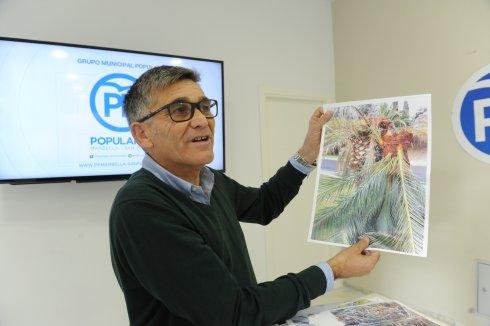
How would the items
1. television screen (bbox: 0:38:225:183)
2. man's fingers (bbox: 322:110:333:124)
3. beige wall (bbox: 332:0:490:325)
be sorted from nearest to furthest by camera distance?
man's fingers (bbox: 322:110:333:124), television screen (bbox: 0:38:225:183), beige wall (bbox: 332:0:490:325)

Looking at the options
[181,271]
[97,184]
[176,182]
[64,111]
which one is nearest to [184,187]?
[176,182]

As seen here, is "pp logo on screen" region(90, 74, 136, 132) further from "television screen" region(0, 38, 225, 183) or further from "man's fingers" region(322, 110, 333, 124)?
"man's fingers" region(322, 110, 333, 124)

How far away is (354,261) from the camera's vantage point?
100cm

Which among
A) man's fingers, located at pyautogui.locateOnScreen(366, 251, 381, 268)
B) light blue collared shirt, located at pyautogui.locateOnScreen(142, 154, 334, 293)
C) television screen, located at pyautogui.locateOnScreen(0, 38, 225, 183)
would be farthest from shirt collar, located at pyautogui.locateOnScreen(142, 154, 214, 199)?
television screen, located at pyautogui.locateOnScreen(0, 38, 225, 183)

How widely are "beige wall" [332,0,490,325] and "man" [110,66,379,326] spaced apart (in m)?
1.46

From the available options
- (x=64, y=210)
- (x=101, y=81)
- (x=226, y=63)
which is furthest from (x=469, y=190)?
(x=64, y=210)

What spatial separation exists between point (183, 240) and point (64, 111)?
4.89 ft

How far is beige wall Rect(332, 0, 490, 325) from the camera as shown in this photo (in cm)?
209

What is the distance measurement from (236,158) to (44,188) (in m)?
1.28

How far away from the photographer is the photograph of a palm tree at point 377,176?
1.11 m

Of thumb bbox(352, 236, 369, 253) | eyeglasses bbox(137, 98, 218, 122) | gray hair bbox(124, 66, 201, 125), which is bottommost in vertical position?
thumb bbox(352, 236, 369, 253)

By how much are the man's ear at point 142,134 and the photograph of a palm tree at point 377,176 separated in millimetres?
634

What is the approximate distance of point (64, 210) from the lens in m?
2.06

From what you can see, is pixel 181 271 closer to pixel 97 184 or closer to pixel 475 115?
pixel 97 184
